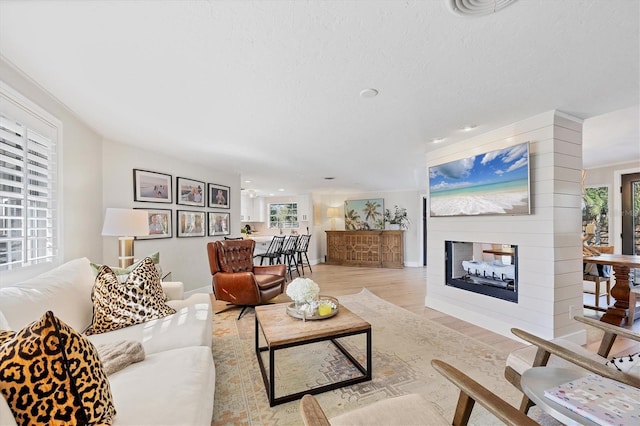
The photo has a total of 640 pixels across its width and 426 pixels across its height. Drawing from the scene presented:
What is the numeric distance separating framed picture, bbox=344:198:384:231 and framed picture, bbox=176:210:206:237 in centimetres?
474

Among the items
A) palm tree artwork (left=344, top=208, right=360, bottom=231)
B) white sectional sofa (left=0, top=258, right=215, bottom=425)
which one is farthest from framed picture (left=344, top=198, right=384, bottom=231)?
white sectional sofa (left=0, top=258, right=215, bottom=425)

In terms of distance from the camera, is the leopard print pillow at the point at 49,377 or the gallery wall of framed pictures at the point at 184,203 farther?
the gallery wall of framed pictures at the point at 184,203

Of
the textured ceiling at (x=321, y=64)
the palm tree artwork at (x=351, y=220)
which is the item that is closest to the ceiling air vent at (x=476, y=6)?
the textured ceiling at (x=321, y=64)

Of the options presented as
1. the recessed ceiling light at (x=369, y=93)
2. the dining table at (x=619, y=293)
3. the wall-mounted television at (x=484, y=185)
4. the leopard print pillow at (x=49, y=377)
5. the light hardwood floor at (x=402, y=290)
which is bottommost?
the light hardwood floor at (x=402, y=290)

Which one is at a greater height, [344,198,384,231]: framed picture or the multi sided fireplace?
[344,198,384,231]: framed picture

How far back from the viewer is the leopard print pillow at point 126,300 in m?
1.89

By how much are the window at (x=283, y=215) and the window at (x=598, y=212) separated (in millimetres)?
6663

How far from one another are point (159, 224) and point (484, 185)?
4239 mm

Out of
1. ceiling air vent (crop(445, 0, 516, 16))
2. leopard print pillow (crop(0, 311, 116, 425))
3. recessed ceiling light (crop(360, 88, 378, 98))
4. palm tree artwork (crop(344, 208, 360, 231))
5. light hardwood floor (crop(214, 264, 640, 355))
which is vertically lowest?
light hardwood floor (crop(214, 264, 640, 355))

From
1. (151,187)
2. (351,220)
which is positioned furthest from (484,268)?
(351,220)

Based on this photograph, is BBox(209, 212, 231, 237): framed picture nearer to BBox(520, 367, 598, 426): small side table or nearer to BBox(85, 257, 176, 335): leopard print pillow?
BBox(85, 257, 176, 335): leopard print pillow

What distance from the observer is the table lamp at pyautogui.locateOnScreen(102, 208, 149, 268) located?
2807 mm

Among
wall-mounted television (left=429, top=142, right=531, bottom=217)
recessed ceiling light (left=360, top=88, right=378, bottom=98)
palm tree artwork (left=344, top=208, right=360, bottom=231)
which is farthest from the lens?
palm tree artwork (left=344, top=208, right=360, bottom=231)

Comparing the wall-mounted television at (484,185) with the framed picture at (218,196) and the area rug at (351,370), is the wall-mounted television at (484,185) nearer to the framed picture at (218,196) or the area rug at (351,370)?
the area rug at (351,370)
